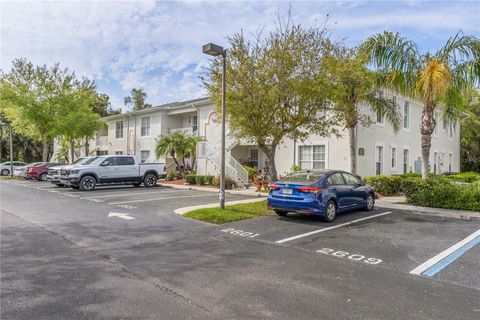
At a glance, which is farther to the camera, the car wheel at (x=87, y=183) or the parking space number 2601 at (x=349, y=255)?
the car wheel at (x=87, y=183)

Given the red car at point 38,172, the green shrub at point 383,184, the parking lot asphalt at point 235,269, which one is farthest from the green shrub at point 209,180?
the red car at point 38,172

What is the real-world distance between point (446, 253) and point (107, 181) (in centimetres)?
1669

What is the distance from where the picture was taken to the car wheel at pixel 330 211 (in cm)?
945

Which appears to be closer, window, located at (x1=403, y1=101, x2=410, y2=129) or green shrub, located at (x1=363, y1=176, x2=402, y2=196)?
green shrub, located at (x1=363, y1=176, x2=402, y2=196)

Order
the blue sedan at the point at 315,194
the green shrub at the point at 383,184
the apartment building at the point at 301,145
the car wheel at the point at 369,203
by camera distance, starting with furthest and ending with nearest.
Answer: the apartment building at the point at 301,145, the green shrub at the point at 383,184, the car wheel at the point at 369,203, the blue sedan at the point at 315,194

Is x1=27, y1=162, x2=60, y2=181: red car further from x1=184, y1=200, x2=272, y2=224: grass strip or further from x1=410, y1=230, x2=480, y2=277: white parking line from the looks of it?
x1=410, y1=230, x2=480, y2=277: white parking line

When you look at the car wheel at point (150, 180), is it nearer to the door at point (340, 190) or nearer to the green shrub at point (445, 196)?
the door at point (340, 190)

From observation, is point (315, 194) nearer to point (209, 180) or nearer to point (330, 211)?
point (330, 211)

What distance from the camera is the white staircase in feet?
64.6

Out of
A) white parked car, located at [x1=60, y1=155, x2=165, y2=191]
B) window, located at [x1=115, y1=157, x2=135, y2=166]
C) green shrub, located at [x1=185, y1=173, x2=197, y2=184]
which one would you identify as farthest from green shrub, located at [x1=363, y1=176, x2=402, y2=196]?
window, located at [x1=115, y1=157, x2=135, y2=166]

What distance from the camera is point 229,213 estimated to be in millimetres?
10266

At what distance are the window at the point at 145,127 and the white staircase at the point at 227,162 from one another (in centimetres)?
912

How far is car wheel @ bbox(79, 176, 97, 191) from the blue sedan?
11947mm

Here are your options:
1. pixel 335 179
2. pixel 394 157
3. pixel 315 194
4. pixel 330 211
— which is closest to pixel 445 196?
pixel 335 179
